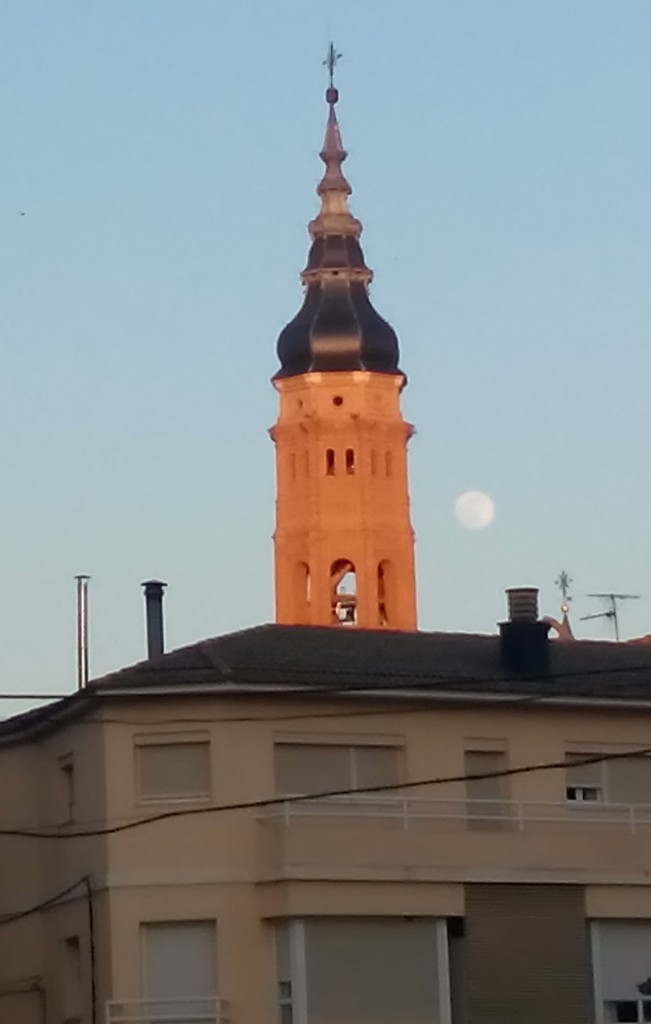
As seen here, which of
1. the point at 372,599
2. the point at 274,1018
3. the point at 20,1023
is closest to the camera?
the point at 274,1018

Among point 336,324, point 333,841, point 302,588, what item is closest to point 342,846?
point 333,841

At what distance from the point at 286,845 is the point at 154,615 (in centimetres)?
952

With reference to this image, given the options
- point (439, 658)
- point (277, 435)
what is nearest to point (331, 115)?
point (277, 435)

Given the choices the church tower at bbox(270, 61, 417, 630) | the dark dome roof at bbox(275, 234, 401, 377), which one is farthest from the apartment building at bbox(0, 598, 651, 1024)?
the dark dome roof at bbox(275, 234, 401, 377)

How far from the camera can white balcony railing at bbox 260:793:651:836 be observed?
48.2 meters

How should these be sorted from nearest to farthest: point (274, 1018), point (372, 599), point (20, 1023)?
1. point (274, 1018)
2. point (20, 1023)
3. point (372, 599)

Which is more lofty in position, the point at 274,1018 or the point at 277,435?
the point at 277,435

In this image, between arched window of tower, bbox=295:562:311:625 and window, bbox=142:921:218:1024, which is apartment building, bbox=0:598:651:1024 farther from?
arched window of tower, bbox=295:562:311:625

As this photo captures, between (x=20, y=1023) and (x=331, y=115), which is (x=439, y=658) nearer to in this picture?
(x=20, y=1023)

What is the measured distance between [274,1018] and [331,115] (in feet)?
348

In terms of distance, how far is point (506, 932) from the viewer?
160ft

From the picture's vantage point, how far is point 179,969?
47906 mm

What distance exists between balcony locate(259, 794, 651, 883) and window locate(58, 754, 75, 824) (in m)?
4.14

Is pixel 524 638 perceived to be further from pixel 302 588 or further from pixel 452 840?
pixel 302 588
